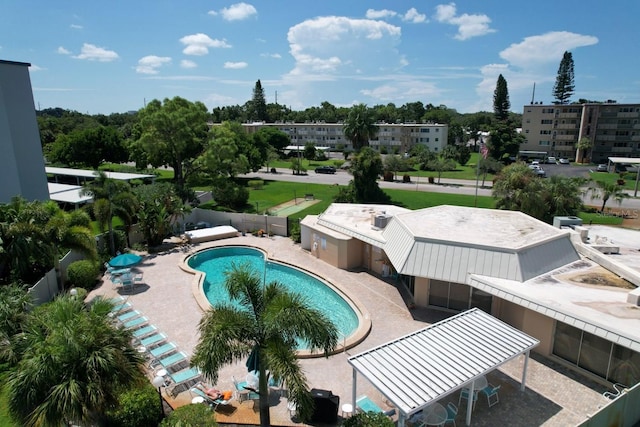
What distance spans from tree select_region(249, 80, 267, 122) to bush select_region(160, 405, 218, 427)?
470ft

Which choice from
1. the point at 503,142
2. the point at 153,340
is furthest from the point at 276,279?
the point at 503,142

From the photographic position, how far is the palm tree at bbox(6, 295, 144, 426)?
8.75 metres

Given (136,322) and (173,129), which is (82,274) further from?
(173,129)

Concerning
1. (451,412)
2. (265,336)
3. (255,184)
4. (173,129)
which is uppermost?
(173,129)

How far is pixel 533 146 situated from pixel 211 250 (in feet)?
275

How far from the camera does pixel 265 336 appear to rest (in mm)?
10312

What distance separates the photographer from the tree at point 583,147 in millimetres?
78556

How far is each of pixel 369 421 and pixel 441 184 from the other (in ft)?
171

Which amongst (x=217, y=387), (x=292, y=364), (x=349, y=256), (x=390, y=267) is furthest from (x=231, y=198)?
(x=292, y=364)

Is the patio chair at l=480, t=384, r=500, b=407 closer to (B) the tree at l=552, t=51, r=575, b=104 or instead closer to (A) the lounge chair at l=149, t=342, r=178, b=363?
(A) the lounge chair at l=149, t=342, r=178, b=363

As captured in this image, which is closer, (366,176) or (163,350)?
(163,350)

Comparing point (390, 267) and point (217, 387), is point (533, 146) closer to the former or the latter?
point (390, 267)

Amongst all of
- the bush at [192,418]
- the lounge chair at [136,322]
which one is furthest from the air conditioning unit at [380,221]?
the bush at [192,418]

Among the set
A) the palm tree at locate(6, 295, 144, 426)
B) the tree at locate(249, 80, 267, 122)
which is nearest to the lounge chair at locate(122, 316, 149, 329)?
the palm tree at locate(6, 295, 144, 426)
